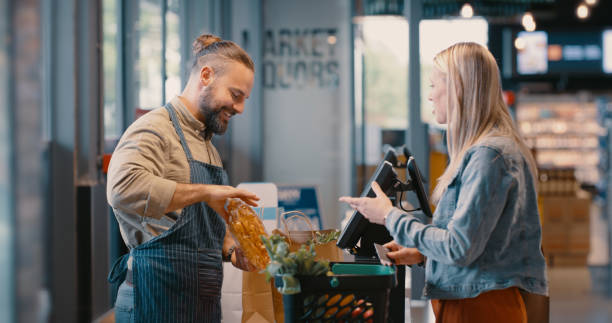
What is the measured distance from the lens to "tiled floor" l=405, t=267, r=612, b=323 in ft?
18.2

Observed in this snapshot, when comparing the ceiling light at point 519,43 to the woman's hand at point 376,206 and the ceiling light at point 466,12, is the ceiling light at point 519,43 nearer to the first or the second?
the ceiling light at point 466,12

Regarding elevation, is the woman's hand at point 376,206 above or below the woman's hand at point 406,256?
above

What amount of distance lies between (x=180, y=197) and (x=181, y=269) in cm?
27

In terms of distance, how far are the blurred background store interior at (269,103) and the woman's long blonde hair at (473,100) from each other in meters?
1.13

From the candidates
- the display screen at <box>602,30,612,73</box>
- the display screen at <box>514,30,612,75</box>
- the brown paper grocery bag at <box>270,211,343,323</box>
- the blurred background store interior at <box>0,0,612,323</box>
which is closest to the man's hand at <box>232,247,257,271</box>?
the brown paper grocery bag at <box>270,211,343,323</box>

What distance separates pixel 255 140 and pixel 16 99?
5882 millimetres

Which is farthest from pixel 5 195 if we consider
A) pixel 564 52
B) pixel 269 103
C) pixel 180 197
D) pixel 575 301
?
pixel 564 52

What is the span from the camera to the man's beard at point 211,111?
2.11m

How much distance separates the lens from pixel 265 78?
782 cm

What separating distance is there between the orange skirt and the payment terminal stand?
418 millimetres

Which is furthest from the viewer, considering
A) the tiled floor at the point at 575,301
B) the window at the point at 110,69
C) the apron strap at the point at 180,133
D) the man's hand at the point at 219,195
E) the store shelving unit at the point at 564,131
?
the store shelving unit at the point at 564,131

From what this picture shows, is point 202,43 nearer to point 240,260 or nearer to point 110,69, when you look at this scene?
point 240,260

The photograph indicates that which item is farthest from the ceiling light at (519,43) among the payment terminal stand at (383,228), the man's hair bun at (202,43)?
the man's hair bun at (202,43)

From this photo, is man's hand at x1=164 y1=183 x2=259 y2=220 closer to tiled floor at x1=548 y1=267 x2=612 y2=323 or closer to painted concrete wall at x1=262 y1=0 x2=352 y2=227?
tiled floor at x1=548 y1=267 x2=612 y2=323
